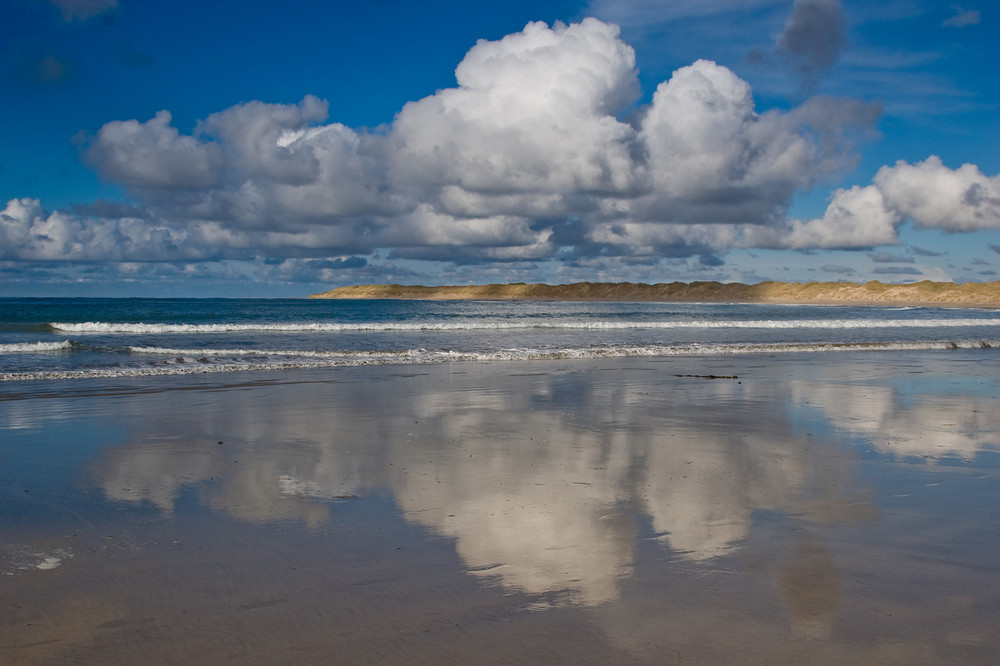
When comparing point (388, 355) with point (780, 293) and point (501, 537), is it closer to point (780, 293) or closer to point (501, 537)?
point (501, 537)

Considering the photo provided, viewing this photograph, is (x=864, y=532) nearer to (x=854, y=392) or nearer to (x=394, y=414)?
(x=394, y=414)

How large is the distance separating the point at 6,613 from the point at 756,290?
15617 centimetres

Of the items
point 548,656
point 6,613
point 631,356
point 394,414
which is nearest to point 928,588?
point 548,656

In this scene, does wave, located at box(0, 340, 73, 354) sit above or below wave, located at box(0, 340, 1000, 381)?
above

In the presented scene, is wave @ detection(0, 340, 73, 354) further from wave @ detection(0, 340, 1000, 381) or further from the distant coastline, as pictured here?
the distant coastline

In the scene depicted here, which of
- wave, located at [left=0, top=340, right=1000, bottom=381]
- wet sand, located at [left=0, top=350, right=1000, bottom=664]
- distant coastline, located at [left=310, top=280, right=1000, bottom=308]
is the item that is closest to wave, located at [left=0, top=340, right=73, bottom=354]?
wave, located at [left=0, top=340, right=1000, bottom=381]

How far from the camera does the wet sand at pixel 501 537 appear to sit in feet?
11.6

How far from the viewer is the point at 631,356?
906 inches

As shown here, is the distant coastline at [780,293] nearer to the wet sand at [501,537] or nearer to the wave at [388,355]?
the wave at [388,355]

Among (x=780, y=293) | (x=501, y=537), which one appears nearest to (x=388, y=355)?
(x=501, y=537)

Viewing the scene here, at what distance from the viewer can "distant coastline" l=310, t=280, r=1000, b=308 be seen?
341 ft

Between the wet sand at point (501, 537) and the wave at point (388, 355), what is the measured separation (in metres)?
6.99

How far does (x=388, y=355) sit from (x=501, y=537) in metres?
18.3

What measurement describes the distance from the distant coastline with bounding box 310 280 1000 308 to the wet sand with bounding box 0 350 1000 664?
96.5 m
